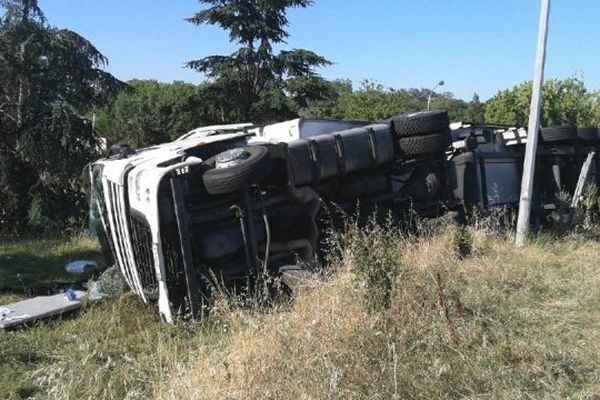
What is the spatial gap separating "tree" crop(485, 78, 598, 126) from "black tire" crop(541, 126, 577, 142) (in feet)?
77.8

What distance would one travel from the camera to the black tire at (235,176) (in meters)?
5.76

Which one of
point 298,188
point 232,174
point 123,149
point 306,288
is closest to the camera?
point 306,288

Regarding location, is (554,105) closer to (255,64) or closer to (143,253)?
(255,64)

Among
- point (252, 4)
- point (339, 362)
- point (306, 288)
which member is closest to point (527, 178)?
point (306, 288)

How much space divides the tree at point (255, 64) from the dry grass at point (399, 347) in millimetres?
22005

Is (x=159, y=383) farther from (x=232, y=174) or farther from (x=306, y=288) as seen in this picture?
(x=232, y=174)

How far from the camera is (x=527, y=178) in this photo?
8930mm

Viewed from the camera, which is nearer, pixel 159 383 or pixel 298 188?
pixel 159 383

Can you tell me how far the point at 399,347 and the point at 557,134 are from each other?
308 inches

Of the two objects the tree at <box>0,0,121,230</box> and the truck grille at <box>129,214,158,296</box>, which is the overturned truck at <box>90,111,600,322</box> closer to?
the truck grille at <box>129,214,158,296</box>

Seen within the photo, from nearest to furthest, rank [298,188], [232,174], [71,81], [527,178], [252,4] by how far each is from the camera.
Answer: [232,174] → [298,188] → [527,178] → [71,81] → [252,4]

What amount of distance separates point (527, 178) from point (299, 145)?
388cm

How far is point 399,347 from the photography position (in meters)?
4.18

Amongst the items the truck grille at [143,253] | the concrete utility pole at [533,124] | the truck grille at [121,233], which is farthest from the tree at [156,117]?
the truck grille at [143,253]
